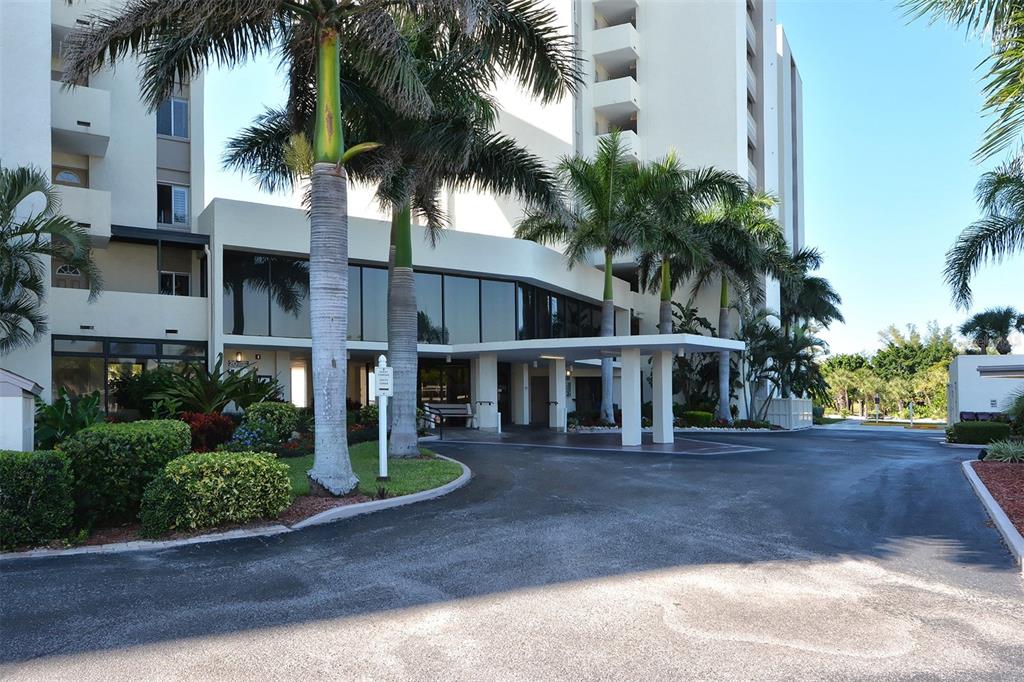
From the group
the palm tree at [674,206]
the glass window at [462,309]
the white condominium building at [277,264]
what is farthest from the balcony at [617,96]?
the glass window at [462,309]

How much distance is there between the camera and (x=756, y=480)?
13.6 meters

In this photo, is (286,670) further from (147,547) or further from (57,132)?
(57,132)

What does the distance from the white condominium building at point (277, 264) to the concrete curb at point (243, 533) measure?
9.84 meters

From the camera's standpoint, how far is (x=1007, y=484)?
1262cm

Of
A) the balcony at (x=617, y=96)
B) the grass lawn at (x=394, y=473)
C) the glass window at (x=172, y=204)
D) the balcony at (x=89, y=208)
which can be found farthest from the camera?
the balcony at (x=617, y=96)

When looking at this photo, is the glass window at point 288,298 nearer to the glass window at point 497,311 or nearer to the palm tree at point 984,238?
the glass window at point 497,311

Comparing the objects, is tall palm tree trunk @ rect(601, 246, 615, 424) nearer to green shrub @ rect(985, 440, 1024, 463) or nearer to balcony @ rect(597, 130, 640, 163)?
green shrub @ rect(985, 440, 1024, 463)

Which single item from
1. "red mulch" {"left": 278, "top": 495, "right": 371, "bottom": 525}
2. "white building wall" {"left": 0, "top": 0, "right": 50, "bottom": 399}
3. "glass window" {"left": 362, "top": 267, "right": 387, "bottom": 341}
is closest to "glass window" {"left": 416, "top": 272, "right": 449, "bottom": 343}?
"glass window" {"left": 362, "top": 267, "right": 387, "bottom": 341}

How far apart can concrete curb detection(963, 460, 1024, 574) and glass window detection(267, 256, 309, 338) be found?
17510 millimetres

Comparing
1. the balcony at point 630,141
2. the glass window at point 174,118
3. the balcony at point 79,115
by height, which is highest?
the balcony at point 630,141

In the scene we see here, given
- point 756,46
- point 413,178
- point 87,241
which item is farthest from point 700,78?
point 87,241

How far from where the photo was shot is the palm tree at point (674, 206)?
1014 inches

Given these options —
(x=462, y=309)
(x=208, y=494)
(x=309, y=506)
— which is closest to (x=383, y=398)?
(x=309, y=506)

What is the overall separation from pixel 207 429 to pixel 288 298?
806 cm
